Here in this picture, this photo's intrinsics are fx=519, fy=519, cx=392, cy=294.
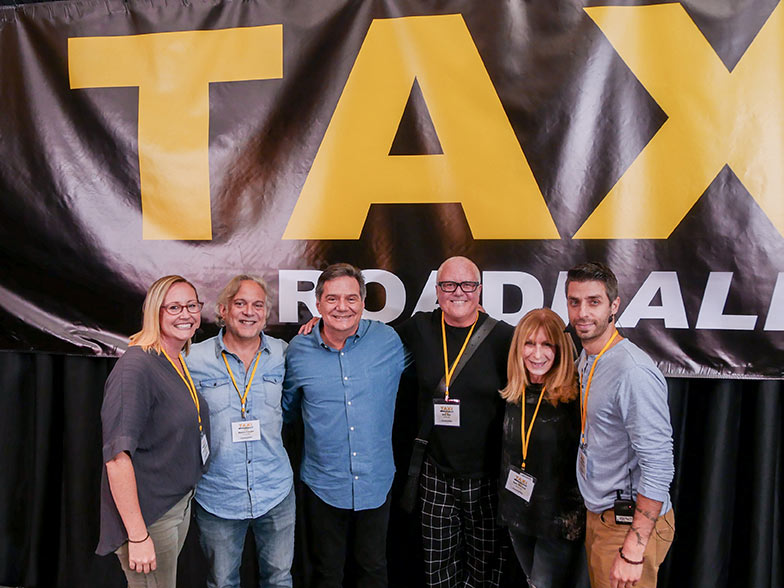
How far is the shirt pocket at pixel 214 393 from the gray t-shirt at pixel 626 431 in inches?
40.4

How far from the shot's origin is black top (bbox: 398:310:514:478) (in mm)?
1656

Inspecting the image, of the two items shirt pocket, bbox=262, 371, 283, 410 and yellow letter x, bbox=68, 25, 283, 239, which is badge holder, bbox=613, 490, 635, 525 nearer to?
shirt pocket, bbox=262, 371, 283, 410

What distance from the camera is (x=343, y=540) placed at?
172cm

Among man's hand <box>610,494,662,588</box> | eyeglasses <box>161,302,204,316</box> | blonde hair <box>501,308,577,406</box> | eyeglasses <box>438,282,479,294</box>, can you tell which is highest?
eyeglasses <box>438,282,479,294</box>

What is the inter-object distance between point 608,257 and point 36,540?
8.53 ft

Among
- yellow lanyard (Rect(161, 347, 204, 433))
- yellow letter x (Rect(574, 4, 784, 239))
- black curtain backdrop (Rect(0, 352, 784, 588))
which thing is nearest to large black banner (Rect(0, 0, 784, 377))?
yellow letter x (Rect(574, 4, 784, 239))

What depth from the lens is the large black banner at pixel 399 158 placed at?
1.77m

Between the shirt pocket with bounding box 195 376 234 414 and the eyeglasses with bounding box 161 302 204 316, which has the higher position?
the eyeglasses with bounding box 161 302 204 316

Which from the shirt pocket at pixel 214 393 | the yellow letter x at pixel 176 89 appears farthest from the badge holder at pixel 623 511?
the yellow letter x at pixel 176 89

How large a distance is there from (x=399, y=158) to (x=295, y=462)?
128cm

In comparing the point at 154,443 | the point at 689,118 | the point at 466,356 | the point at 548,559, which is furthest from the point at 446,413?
the point at 689,118

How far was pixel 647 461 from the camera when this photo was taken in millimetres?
1265

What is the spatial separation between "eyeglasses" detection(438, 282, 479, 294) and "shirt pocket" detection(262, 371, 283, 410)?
591 mm

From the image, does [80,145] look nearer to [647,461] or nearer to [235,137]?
[235,137]
